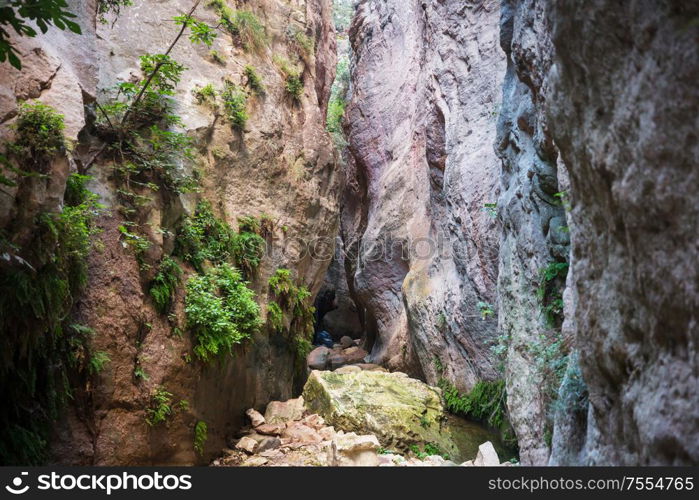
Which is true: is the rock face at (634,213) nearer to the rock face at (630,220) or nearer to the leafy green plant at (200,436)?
the rock face at (630,220)

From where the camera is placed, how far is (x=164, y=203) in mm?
6969

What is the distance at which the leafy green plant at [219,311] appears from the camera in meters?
6.70

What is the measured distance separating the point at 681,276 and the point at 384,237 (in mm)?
13906

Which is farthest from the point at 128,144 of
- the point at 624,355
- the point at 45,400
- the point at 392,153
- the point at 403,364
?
the point at 392,153

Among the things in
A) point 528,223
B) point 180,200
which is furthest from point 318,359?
point 528,223

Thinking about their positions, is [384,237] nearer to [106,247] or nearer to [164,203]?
[164,203]

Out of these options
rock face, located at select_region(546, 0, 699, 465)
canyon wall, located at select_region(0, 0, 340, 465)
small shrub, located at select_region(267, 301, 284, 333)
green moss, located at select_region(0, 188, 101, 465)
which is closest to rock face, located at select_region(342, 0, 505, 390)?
canyon wall, located at select_region(0, 0, 340, 465)

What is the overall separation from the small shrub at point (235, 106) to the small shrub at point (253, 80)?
1.75ft

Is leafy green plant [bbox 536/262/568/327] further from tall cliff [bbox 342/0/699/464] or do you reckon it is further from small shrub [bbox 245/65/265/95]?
small shrub [bbox 245/65/265/95]

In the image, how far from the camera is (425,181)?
14797 mm

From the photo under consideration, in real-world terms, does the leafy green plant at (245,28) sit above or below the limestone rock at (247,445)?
above

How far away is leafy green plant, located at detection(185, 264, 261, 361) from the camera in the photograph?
670 centimetres

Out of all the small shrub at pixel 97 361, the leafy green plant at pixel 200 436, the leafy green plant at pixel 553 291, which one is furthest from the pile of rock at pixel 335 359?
the small shrub at pixel 97 361

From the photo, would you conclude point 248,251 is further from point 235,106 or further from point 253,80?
point 253,80
